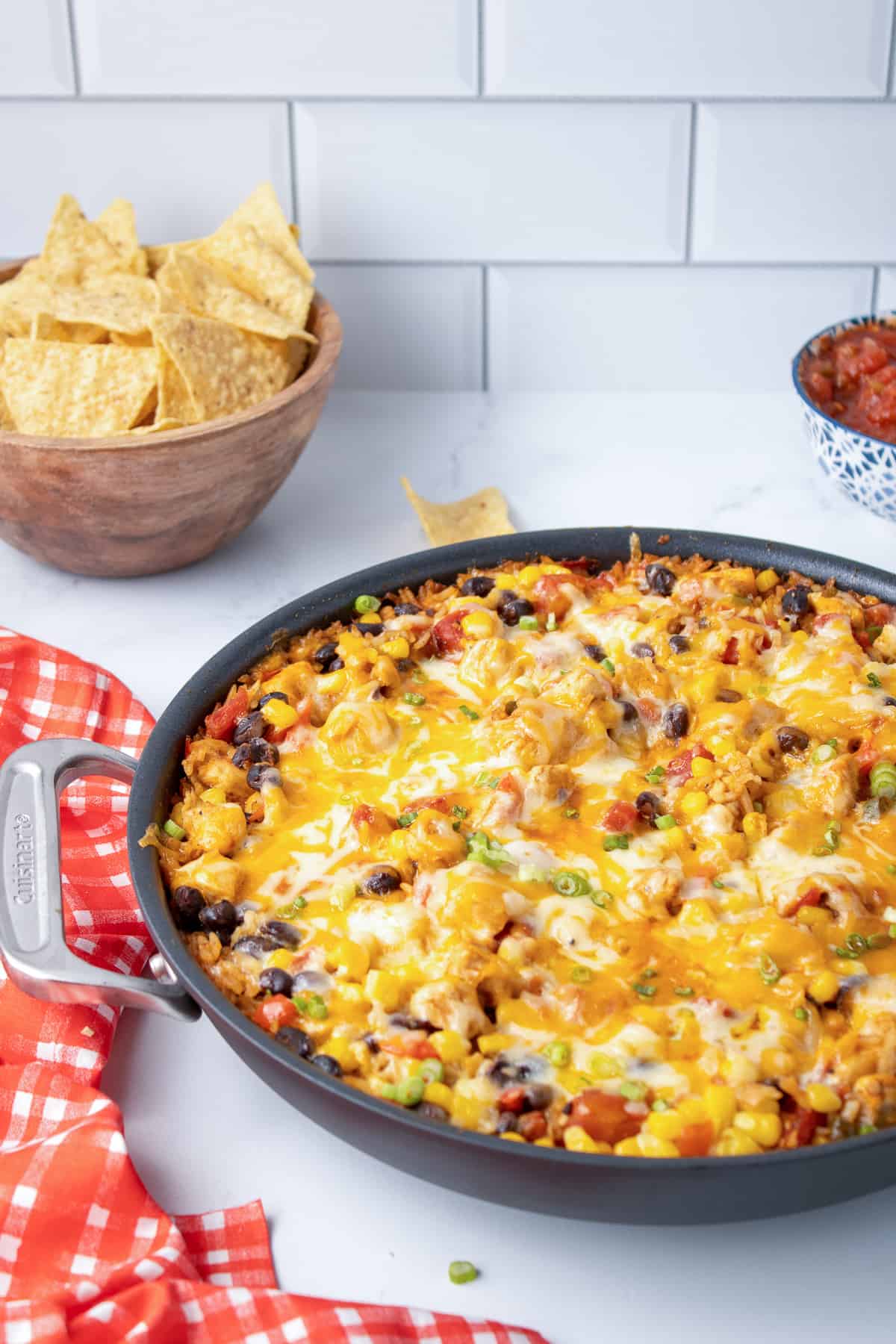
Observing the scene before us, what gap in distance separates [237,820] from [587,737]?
0.64 m

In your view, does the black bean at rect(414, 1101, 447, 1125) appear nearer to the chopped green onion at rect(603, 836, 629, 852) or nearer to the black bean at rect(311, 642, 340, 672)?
the chopped green onion at rect(603, 836, 629, 852)

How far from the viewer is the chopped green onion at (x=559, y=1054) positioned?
1997 millimetres

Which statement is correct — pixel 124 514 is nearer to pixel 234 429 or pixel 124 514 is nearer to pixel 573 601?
pixel 234 429

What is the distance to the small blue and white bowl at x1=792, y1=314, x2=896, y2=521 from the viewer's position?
3.60m

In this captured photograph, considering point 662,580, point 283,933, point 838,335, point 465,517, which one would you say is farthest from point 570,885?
point 838,335

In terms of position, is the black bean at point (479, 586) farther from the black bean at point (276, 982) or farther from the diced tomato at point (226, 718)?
the black bean at point (276, 982)

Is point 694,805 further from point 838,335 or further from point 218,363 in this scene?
point 838,335

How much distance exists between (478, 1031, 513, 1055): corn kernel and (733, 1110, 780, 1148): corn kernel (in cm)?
33

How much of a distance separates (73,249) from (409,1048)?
2.62 m

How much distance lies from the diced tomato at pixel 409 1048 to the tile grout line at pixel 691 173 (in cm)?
302

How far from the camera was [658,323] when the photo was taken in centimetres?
452

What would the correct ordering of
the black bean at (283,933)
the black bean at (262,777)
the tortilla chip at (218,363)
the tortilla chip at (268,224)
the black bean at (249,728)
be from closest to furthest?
1. the black bean at (283,933)
2. the black bean at (262,777)
3. the black bean at (249,728)
4. the tortilla chip at (218,363)
5. the tortilla chip at (268,224)

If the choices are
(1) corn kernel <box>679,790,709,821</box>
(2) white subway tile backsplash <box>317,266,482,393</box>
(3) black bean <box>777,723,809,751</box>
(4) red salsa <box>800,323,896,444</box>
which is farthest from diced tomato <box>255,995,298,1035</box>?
(2) white subway tile backsplash <box>317,266,482,393</box>

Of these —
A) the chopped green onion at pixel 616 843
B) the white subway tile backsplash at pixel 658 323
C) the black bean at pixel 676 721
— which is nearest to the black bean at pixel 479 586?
the black bean at pixel 676 721
